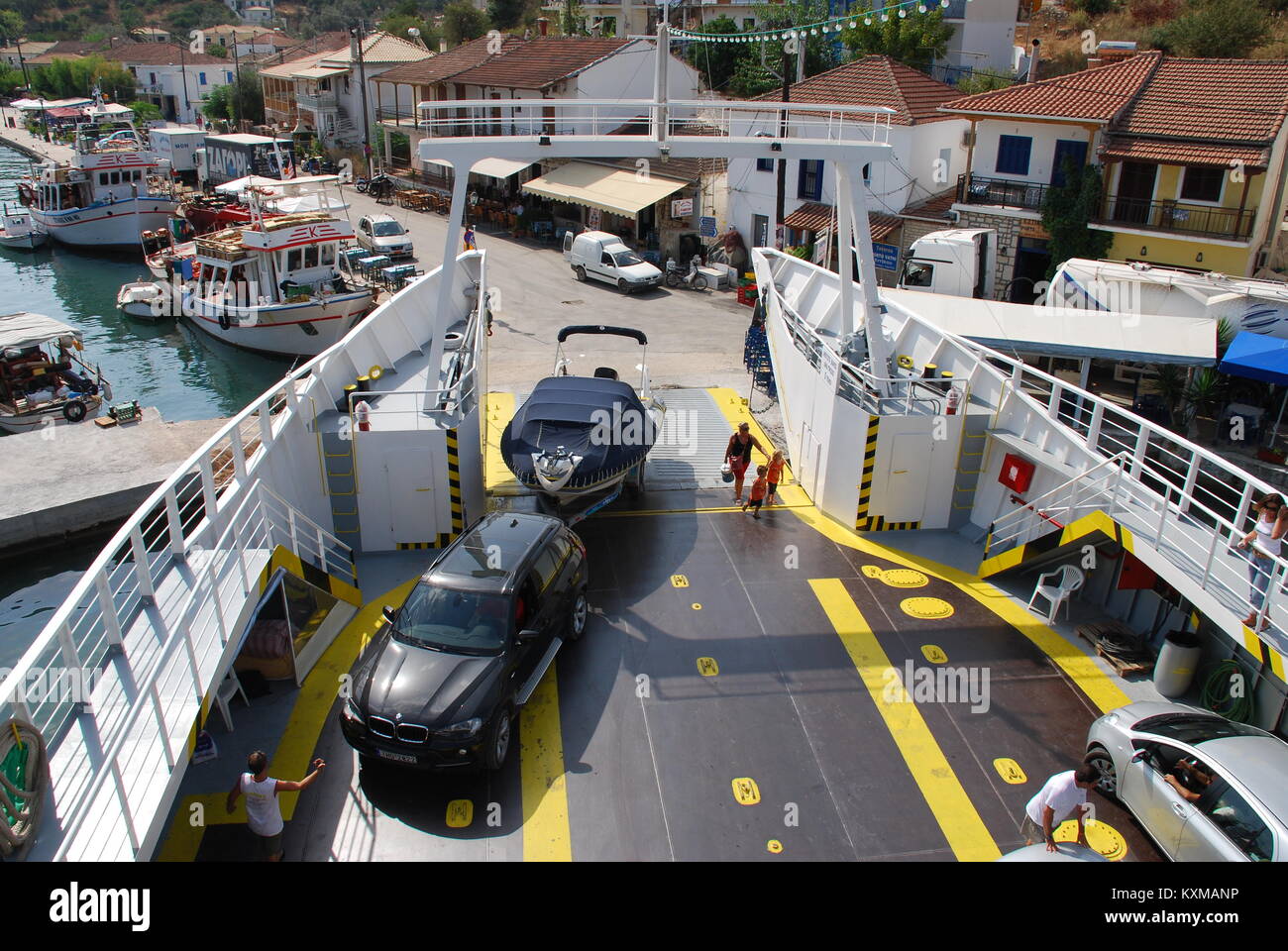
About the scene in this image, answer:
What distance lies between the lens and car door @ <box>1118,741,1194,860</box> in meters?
7.81

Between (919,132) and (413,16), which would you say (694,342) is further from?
(413,16)

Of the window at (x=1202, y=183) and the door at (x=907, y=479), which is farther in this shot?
the window at (x=1202, y=183)

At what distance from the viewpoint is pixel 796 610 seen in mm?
12062

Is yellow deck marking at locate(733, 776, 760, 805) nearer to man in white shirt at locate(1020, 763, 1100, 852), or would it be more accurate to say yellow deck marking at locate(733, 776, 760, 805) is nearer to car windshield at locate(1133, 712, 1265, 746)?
man in white shirt at locate(1020, 763, 1100, 852)

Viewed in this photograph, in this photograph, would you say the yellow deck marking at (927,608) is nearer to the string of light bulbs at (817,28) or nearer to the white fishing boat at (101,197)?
the string of light bulbs at (817,28)

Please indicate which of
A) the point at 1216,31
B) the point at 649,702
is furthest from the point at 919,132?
the point at 649,702

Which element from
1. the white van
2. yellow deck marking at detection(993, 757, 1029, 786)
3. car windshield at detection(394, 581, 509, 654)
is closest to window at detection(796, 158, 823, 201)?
the white van

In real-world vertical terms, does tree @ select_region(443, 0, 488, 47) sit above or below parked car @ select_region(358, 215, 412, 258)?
above

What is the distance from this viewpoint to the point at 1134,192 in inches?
974

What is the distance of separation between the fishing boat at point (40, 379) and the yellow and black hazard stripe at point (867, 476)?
17.8m

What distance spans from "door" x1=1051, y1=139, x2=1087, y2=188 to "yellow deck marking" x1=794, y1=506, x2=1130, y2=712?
17.1 m

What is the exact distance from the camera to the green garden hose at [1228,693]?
955cm

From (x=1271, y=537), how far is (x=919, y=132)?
23.3 meters

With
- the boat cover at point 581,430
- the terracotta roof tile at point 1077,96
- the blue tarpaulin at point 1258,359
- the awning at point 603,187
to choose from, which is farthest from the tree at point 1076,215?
the boat cover at point 581,430
